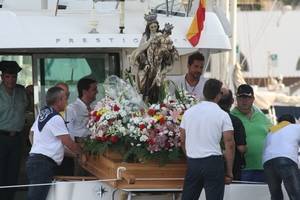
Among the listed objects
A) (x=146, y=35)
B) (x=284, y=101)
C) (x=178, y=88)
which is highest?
(x=146, y=35)

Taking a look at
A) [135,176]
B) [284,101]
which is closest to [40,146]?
[135,176]

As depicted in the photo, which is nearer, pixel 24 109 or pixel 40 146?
pixel 40 146

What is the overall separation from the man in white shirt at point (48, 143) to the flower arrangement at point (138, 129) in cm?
30

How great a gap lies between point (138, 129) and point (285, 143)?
4.26 ft

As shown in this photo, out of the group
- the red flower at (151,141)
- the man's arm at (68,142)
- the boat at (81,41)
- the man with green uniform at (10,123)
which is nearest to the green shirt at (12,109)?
the man with green uniform at (10,123)

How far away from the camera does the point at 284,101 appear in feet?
89.4

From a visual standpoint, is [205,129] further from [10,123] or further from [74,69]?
[10,123]

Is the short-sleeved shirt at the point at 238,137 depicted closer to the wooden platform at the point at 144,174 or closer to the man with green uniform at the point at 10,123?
the wooden platform at the point at 144,174

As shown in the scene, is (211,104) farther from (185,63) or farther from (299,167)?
(185,63)

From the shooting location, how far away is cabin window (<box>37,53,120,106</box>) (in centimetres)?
858

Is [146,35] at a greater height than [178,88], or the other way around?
[146,35]

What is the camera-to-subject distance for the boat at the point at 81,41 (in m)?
7.55

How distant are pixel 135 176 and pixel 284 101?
2069 centimetres

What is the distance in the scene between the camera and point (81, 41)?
7910mm
